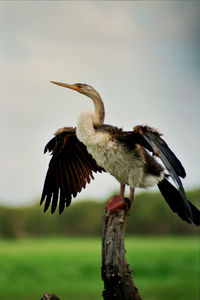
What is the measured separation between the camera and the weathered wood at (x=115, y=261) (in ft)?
7.57

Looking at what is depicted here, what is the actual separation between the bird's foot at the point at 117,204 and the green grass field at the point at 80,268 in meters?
1.67

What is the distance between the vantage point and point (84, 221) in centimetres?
545

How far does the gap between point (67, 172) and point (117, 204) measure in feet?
1.68

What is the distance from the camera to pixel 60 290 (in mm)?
4105

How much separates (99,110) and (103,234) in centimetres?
58

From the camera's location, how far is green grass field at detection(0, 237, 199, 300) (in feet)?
13.6

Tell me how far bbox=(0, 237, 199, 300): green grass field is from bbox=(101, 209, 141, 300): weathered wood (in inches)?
62.9

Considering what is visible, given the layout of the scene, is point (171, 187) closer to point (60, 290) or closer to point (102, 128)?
point (102, 128)

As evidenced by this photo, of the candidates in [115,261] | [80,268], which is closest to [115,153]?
[115,261]

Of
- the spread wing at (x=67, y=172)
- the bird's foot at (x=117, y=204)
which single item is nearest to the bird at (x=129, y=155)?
the bird's foot at (x=117, y=204)

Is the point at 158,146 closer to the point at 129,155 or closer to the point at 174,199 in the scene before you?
the point at 129,155

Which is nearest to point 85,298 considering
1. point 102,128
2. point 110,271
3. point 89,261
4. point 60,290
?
point 60,290

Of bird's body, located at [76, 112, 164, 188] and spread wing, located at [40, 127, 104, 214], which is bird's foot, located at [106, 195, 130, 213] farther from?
spread wing, located at [40, 127, 104, 214]

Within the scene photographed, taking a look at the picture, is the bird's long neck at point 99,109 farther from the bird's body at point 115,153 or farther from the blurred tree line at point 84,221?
the blurred tree line at point 84,221
